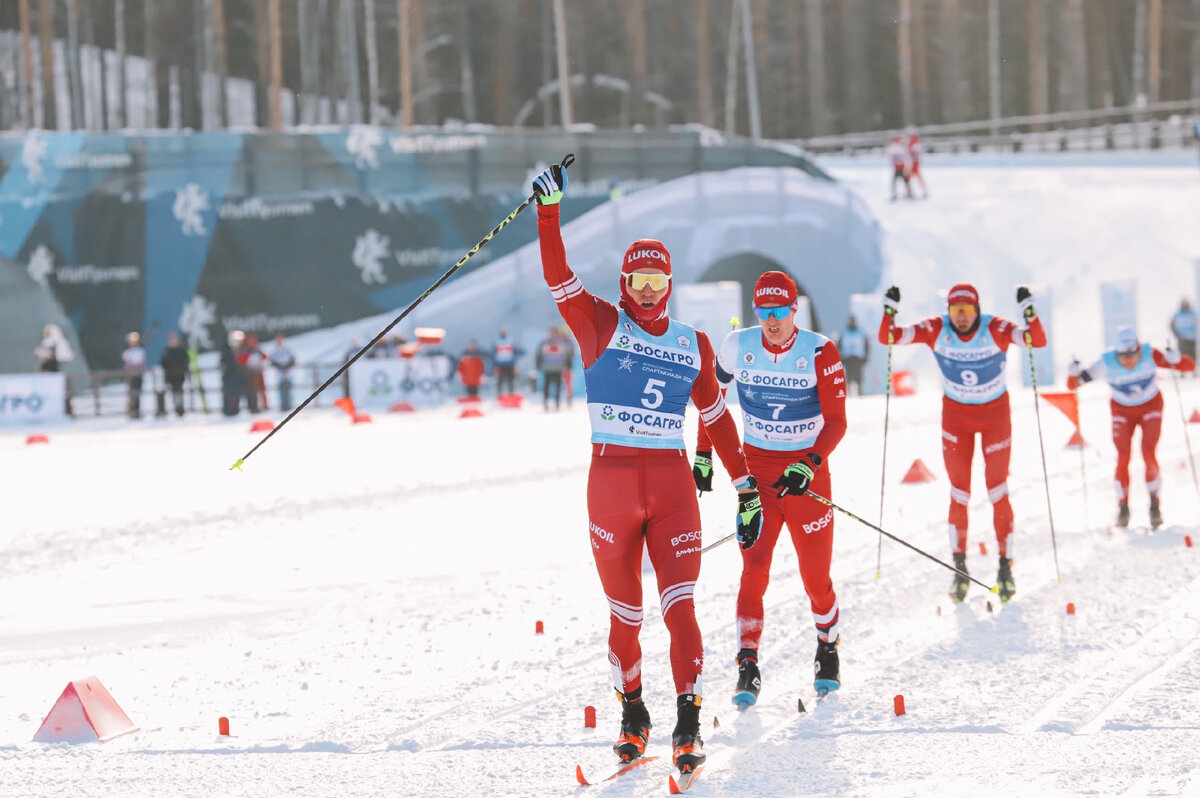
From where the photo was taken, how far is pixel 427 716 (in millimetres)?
5926

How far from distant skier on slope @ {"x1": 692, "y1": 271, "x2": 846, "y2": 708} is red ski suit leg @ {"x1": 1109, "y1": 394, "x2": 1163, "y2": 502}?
18.5 feet

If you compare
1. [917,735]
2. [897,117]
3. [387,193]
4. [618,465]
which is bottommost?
[917,735]

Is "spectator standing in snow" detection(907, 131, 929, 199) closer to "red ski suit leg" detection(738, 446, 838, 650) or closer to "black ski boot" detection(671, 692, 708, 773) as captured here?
"red ski suit leg" detection(738, 446, 838, 650)

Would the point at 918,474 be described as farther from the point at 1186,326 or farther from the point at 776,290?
the point at 1186,326

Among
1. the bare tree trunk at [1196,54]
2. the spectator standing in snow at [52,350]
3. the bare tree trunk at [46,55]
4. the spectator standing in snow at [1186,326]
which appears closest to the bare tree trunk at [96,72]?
the bare tree trunk at [46,55]

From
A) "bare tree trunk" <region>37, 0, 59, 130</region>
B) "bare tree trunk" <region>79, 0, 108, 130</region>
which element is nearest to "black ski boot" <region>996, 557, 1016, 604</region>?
"bare tree trunk" <region>37, 0, 59, 130</region>

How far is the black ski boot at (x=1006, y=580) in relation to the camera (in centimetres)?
820

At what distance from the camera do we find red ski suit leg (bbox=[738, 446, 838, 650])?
20.9ft

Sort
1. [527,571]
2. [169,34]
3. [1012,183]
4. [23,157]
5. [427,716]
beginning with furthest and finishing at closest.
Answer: [169,34] → [1012,183] → [23,157] → [527,571] → [427,716]

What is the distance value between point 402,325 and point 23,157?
7.60m

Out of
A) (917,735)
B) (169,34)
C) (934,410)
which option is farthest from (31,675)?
(169,34)

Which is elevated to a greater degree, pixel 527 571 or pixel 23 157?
pixel 23 157

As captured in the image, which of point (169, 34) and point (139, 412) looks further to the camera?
point (169, 34)

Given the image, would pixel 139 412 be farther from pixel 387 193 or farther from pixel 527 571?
pixel 527 571
